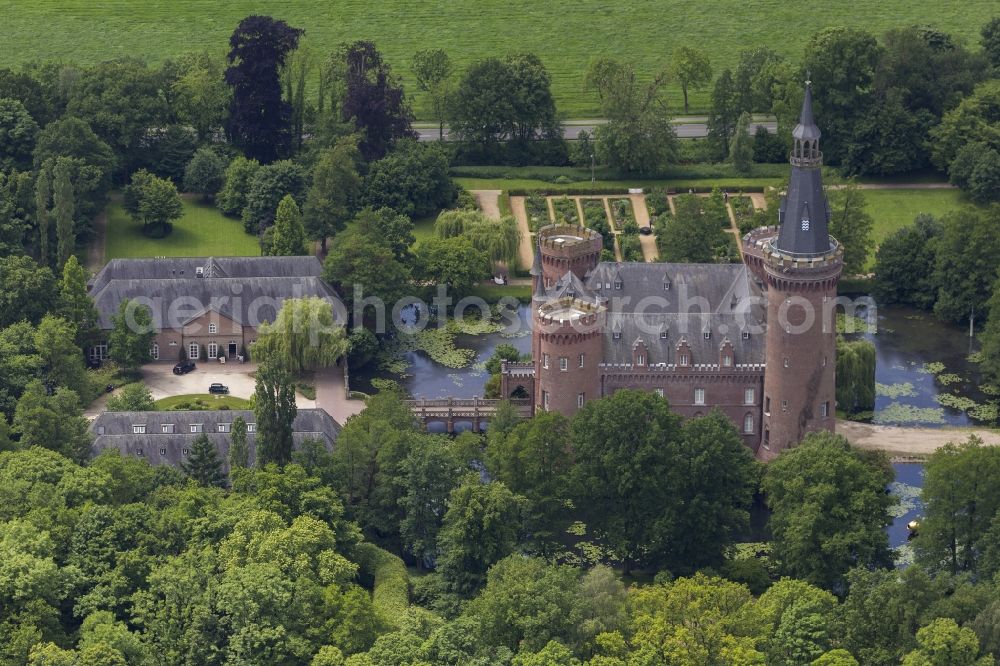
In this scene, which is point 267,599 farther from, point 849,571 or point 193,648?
point 849,571

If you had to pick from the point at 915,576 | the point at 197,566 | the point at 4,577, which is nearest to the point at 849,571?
the point at 915,576

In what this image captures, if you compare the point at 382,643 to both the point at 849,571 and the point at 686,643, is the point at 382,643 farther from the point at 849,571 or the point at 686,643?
the point at 849,571

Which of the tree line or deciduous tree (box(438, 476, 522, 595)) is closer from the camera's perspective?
the tree line

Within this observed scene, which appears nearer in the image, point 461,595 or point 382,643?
point 382,643

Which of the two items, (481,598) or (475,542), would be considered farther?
(475,542)

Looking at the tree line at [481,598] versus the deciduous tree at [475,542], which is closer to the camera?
the tree line at [481,598]

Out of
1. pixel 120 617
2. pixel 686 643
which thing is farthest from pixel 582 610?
pixel 120 617

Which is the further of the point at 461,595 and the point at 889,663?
the point at 461,595

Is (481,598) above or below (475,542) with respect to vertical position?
below
